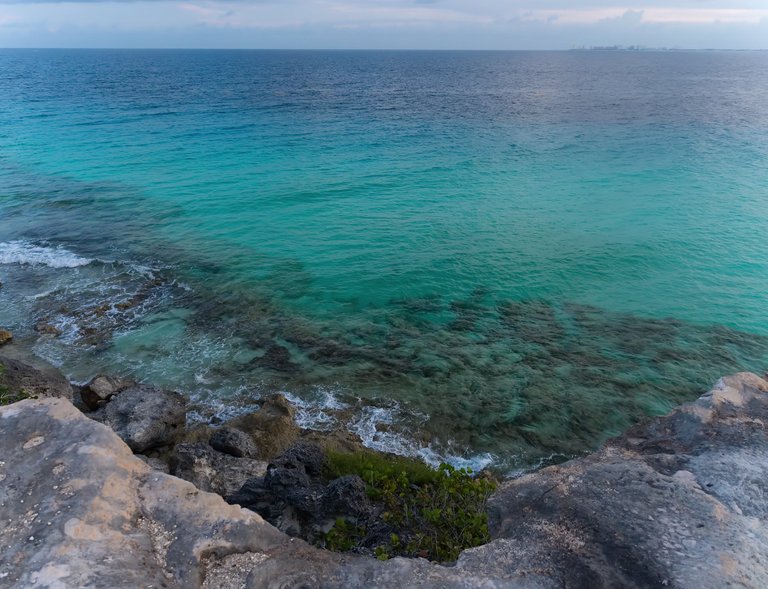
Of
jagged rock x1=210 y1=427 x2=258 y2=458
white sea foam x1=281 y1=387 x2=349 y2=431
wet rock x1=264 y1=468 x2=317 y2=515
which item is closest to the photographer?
wet rock x1=264 y1=468 x2=317 y2=515

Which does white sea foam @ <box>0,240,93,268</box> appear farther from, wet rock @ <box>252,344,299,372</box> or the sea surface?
wet rock @ <box>252,344,299,372</box>

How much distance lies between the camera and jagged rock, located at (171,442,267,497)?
44.8 ft

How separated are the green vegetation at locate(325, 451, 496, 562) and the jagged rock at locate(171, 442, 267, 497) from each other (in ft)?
11.7

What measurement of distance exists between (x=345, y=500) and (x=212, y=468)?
4.52 meters

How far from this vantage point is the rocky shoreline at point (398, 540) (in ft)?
24.3

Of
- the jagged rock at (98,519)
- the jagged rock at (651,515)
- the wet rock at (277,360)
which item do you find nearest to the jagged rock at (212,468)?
the jagged rock at (98,519)

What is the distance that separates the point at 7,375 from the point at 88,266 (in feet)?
41.9

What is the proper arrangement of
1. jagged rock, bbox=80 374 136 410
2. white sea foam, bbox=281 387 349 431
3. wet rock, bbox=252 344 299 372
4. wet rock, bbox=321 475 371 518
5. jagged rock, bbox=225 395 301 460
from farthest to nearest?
wet rock, bbox=252 344 299 372 → jagged rock, bbox=80 374 136 410 → white sea foam, bbox=281 387 349 431 → jagged rock, bbox=225 395 301 460 → wet rock, bbox=321 475 371 518

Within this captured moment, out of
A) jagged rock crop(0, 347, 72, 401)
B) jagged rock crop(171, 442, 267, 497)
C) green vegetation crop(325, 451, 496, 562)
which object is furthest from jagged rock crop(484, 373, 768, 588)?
jagged rock crop(0, 347, 72, 401)

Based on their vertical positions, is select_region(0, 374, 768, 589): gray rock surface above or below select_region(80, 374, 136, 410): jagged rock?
above

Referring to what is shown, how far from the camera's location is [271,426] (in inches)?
662

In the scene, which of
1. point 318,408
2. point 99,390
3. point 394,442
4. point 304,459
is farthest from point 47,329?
point 394,442

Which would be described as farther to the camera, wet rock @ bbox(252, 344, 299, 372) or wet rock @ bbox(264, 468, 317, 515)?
wet rock @ bbox(252, 344, 299, 372)

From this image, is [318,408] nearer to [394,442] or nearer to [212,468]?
[394,442]
